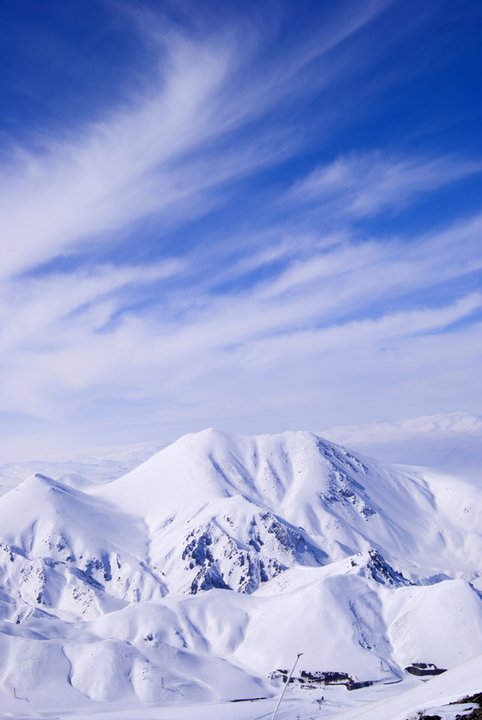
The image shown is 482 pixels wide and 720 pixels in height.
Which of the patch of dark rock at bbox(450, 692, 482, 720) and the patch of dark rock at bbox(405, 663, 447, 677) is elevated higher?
the patch of dark rock at bbox(450, 692, 482, 720)

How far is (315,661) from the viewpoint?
16688cm

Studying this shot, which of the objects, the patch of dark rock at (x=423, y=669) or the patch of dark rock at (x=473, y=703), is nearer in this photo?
the patch of dark rock at (x=473, y=703)

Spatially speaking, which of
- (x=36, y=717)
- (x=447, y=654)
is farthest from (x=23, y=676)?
(x=447, y=654)

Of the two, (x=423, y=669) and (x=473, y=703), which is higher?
(x=473, y=703)

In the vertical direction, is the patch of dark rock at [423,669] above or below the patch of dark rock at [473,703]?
below

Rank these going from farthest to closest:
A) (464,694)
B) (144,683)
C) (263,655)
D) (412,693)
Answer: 1. (263,655)
2. (144,683)
3. (412,693)
4. (464,694)

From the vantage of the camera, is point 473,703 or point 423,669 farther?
point 423,669

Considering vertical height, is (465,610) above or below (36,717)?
below

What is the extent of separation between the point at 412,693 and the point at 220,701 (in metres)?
125

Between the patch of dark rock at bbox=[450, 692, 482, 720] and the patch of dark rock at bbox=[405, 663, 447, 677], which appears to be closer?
the patch of dark rock at bbox=[450, 692, 482, 720]

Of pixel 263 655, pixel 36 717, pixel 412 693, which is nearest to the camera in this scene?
pixel 412 693

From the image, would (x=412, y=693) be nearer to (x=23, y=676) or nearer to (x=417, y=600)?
(x=23, y=676)

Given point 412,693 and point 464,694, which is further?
point 412,693

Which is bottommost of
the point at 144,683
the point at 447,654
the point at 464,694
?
the point at 447,654
